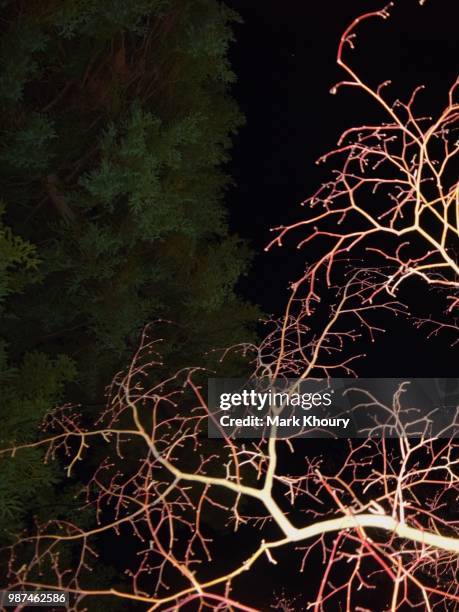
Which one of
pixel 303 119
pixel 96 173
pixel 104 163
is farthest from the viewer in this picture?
pixel 303 119

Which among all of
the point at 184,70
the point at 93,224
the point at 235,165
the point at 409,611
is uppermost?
the point at 184,70

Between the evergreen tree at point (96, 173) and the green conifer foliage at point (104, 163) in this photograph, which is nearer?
the evergreen tree at point (96, 173)

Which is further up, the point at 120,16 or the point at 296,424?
the point at 120,16

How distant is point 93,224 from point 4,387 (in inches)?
59.2

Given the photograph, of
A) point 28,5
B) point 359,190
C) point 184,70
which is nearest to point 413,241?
point 359,190

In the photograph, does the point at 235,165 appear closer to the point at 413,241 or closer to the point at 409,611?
the point at 413,241

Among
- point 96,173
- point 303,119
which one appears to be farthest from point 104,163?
point 303,119

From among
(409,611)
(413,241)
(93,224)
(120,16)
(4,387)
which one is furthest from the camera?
(413,241)

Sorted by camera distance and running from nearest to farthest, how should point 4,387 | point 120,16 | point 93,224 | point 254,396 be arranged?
point 4,387 → point 120,16 → point 93,224 → point 254,396

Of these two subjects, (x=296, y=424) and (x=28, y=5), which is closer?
(x=28, y=5)

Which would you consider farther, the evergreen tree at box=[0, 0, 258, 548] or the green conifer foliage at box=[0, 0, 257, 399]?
the green conifer foliage at box=[0, 0, 257, 399]

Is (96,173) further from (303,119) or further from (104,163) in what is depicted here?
(303,119)

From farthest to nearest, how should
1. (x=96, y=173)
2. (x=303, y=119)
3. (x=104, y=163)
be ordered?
(x=303, y=119) → (x=96, y=173) → (x=104, y=163)

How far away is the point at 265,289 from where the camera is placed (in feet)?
28.3
